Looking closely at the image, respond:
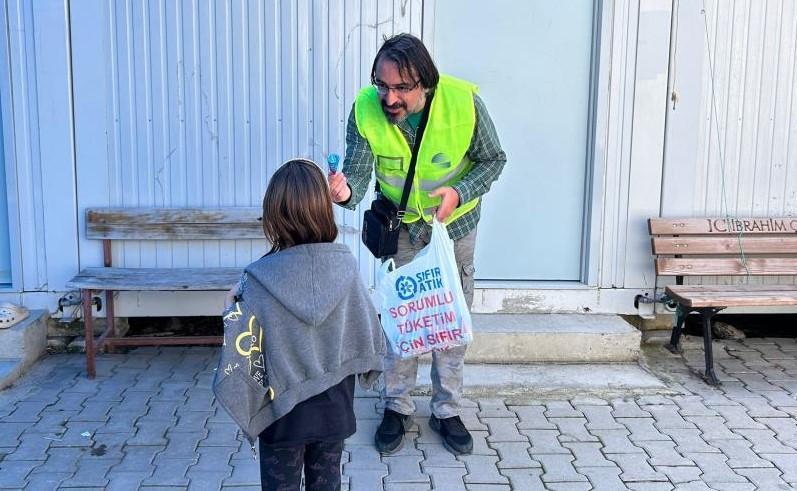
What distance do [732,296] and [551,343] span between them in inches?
44.5

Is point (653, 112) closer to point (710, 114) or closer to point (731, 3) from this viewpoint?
point (710, 114)

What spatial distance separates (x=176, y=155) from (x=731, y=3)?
3.82 m

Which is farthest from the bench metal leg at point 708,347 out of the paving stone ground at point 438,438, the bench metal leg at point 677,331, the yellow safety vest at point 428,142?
the yellow safety vest at point 428,142

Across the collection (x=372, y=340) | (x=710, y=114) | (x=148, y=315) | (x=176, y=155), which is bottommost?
→ (x=148, y=315)

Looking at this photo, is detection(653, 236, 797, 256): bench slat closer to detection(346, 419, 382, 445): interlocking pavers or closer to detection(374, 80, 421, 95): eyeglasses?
detection(346, 419, 382, 445): interlocking pavers

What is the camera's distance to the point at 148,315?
519 cm

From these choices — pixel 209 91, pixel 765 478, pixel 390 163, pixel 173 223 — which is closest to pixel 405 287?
pixel 390 163

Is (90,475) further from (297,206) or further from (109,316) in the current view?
(297,206)

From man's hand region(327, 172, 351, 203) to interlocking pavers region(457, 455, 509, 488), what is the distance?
4.69 feet

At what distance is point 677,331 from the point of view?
5.14 m

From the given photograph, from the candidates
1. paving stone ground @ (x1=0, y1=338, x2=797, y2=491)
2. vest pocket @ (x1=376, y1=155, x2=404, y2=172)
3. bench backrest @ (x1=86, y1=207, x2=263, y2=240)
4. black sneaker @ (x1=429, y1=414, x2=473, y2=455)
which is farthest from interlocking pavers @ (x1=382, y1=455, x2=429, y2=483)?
bench backrest @ (x1=86, y1=207, x2=263, y2=240)

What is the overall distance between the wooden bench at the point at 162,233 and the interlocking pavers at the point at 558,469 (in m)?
2.20

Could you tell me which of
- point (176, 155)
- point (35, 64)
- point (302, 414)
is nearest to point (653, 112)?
point (176, 155)

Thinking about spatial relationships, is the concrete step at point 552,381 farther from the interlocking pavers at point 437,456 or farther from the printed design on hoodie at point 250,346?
the printed design on hoodie at point 250,346
